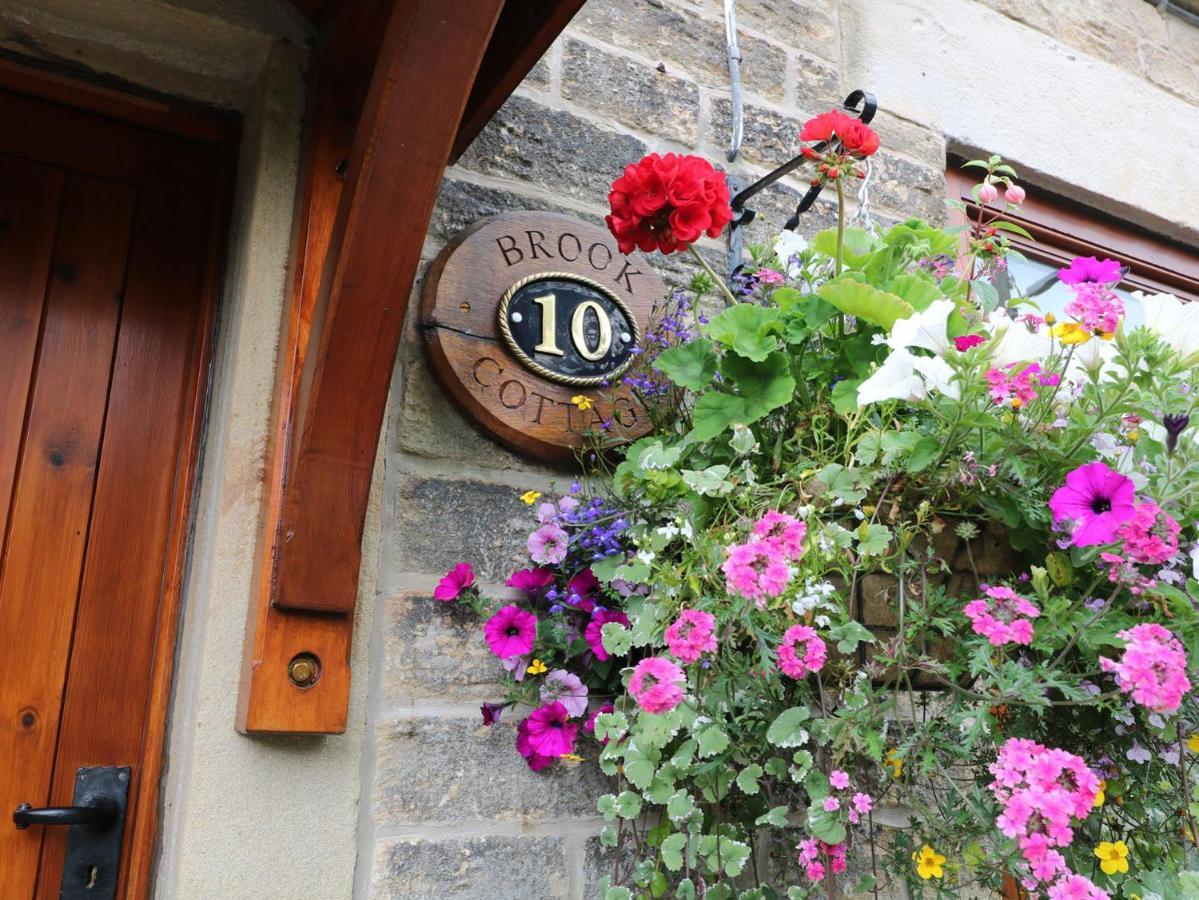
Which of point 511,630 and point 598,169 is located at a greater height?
point 598,169

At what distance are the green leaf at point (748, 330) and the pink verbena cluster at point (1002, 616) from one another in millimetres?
453

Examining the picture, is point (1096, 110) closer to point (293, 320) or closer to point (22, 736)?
point (293, 320)

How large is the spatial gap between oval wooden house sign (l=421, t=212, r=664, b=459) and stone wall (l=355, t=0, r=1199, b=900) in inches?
2.6

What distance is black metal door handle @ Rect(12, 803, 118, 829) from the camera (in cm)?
137

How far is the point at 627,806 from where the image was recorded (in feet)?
4.53

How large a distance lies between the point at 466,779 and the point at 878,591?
68 cm

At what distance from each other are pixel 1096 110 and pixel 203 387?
2475 mm

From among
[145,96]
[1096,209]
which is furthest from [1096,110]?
[145,96]

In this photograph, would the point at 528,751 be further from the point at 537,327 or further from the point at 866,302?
the point at 866,302

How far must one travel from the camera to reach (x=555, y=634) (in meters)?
1.49

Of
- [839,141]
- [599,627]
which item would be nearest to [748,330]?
[839,141]

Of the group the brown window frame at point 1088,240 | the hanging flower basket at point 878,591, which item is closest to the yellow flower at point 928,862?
the hanging flower basket at point 878,591

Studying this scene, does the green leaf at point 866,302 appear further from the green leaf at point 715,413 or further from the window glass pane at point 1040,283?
the window glass pane at point 1040,283

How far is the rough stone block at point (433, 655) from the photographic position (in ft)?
4.78
